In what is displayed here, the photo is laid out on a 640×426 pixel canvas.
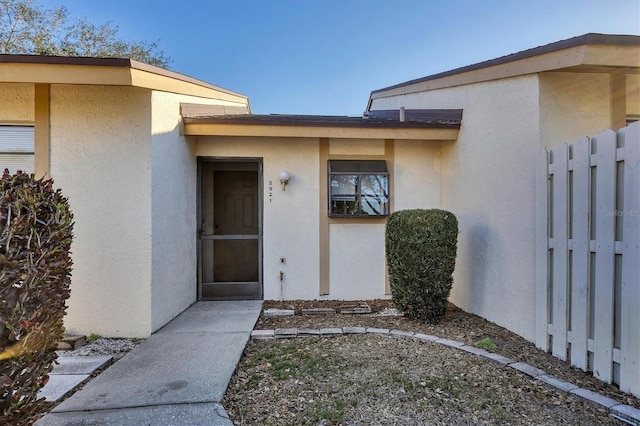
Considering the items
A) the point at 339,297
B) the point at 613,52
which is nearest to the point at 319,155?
the point at 339,297

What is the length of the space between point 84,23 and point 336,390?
18803mm

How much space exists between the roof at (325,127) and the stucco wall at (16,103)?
1.94 m

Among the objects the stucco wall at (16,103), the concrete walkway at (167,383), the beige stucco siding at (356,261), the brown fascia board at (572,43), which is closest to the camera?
the concrete walkway at (167,383)

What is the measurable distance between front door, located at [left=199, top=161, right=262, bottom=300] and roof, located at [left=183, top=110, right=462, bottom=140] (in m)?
0.87

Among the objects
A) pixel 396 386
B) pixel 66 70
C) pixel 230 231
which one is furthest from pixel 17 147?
pixel 396 386

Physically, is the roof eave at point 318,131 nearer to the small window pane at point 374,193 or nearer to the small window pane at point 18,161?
the small window pane at point 374,193

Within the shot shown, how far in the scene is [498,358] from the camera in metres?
3.55

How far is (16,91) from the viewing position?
4359 millimetres

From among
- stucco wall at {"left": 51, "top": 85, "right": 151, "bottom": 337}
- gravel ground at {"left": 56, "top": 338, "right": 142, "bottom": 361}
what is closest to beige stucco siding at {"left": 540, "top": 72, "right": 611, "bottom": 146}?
stucco wall at {"left": 51, "top": 85, "right": 151, "bottom": 337}

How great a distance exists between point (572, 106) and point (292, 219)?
14.6ft

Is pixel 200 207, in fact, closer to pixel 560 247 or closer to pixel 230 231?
pixel 230 231

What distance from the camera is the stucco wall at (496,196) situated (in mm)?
4156

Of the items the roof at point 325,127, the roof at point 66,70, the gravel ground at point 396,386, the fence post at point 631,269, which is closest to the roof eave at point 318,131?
the roof at point 325,127

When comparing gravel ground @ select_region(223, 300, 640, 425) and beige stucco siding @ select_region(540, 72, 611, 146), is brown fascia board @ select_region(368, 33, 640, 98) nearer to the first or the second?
beige stucco siding @ select_region(540, 72, 611, 146)
